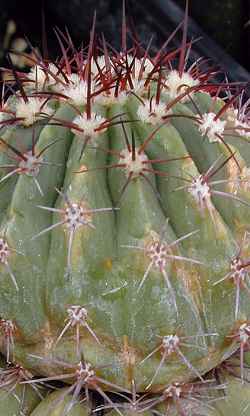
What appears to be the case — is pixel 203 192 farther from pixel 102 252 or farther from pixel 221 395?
pixel 221 395

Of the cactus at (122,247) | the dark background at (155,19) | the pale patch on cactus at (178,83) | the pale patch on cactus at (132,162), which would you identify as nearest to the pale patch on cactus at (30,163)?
the cactus at (122,247)

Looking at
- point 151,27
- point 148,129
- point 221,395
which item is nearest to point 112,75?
point 148,129

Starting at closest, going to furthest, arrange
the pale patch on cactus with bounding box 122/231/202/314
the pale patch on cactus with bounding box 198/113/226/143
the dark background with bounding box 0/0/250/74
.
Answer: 1. the pale patch on cactus with bounding box 122/231/202/314
2. the pale patch on cactus with bounding box 198/113/226/143
3. the dark background with bounding box 0/0/250/74

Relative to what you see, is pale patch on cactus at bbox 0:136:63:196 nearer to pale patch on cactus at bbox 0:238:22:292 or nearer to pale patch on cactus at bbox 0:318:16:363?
pale patch on cactus at bbox 0:238:22:292

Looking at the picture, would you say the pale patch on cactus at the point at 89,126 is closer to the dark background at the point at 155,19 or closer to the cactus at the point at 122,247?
the cactus at the point at 122,247

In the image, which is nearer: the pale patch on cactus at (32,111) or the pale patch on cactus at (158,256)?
the pale patch on cactus at (158,256)

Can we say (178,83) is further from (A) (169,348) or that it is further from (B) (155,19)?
(B) (155,19)

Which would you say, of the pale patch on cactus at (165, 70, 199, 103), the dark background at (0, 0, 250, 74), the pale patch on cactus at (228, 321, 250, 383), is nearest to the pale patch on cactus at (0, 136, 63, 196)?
the pale patch on cactus at (165, 70, 199, 103)

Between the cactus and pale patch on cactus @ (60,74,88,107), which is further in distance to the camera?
pale patch on cactus @ (60,74,88,107)
